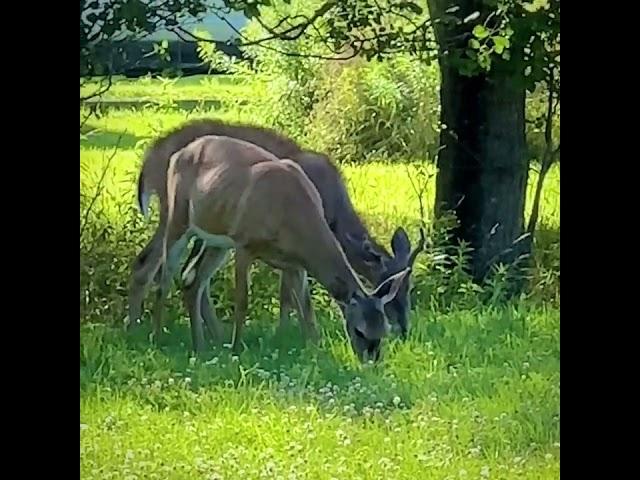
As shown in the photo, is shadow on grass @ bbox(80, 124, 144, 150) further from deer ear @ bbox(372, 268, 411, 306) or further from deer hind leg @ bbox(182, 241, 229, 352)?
deer ear @ bbox(372, 268, 411, 306)

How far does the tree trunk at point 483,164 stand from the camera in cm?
188

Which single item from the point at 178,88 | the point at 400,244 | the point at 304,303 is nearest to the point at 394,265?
the point at 400,244

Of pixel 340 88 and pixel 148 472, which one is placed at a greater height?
pixel 340 88

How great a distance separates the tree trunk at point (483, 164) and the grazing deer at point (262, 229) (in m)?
0.13

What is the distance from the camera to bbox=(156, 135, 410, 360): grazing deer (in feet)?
6.07

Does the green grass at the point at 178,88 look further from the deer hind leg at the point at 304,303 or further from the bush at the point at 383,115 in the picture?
the deer hind leg at the point at 304,303

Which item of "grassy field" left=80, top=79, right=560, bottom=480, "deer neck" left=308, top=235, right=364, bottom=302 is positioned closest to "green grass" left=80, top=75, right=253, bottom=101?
"grassy field" left=80, top=79, right=560, bottom=480

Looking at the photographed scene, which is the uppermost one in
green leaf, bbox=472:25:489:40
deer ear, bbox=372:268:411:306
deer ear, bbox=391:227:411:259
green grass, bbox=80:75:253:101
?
green leaf, bbox=472:25:489:40

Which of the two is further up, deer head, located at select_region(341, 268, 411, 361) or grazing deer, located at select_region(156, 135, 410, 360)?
grazing deer, located at select_region(156, 135, 410, 360)
